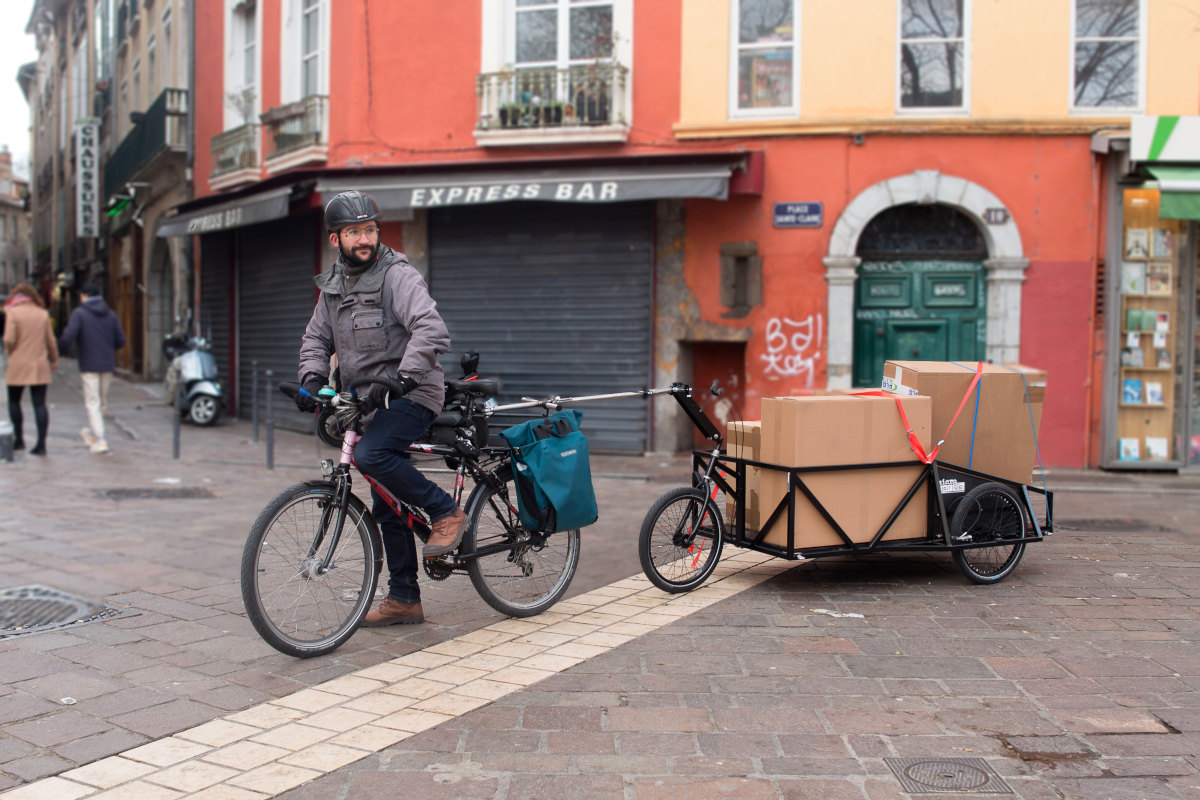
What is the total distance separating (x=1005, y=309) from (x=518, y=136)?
5.87m

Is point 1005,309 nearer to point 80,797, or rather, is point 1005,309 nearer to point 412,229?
point 412,229

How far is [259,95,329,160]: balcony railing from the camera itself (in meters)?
→ 13.9

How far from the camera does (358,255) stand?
15.4 ft

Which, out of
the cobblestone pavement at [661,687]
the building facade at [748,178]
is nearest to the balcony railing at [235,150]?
the building facade at [748,178]

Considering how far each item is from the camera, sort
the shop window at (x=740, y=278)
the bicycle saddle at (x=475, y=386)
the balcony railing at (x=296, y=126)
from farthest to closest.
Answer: the balcony railing at (x=296, y=126), the shop window at (x=740, y=278), the bicycle saddle at (x=475, y=386)

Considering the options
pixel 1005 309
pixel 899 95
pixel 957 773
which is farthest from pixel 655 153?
pixel 957 773

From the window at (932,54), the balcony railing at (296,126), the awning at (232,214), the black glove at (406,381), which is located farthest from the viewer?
the balcony railing at (296,126)

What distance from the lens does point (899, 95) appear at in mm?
12188

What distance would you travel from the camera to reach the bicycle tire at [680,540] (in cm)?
546

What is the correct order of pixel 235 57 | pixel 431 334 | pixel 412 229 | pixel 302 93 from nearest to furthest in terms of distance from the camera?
pixel 431 334 → pixel 412 229 → pixel 302 93 → pixel 235 57

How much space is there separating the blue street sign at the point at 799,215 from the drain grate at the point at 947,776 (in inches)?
370

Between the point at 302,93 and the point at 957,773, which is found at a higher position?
the point at 302,93

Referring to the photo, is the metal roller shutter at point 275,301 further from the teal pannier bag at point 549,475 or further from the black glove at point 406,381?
the black glove at point 406,381

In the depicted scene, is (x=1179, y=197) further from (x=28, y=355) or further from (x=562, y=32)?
(x=28, y=355)
